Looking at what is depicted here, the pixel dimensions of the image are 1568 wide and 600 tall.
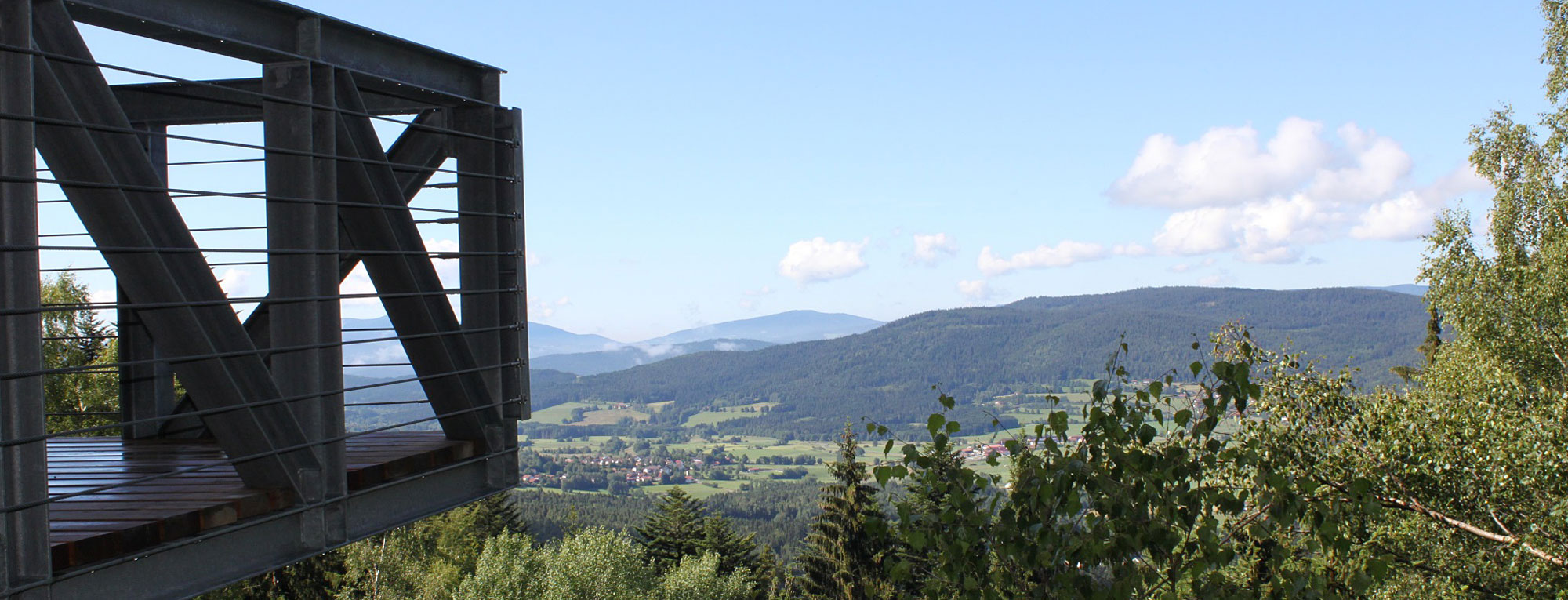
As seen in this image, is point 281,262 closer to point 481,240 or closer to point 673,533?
point 481,240

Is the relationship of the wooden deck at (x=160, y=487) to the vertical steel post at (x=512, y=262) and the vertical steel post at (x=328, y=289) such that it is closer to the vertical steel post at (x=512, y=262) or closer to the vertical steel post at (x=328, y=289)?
the vertical steel post at (x=328, y=289)

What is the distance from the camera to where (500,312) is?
436cm

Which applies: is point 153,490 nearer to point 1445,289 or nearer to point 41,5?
point 41,5

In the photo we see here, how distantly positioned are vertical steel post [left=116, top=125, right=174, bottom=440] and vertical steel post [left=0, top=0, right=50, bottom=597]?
2799 mm

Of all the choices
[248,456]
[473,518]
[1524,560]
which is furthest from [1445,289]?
[473,518]

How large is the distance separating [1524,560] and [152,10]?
13.4 m

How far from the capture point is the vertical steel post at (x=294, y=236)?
3248 mm

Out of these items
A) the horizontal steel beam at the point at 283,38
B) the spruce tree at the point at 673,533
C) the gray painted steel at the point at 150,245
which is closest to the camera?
the gray painted steel at the point at 150,245

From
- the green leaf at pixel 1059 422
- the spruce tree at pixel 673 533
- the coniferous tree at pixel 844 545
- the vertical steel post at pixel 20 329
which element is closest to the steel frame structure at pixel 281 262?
the vertical steel post at pixel 20 329

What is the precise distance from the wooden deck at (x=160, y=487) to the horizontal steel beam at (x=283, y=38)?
1.28m

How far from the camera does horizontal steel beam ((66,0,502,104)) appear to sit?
2.94 m

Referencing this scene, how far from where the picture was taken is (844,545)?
120 feet

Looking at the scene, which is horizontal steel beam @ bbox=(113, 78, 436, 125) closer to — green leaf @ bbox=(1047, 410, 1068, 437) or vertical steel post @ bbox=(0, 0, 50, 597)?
vertical steel post @ bbox=(0, 0, 50, 597)

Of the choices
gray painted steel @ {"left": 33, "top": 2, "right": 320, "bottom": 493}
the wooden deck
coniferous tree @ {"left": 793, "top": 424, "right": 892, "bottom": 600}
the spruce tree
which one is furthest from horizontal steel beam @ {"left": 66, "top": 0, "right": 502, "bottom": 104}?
the spruce tree
